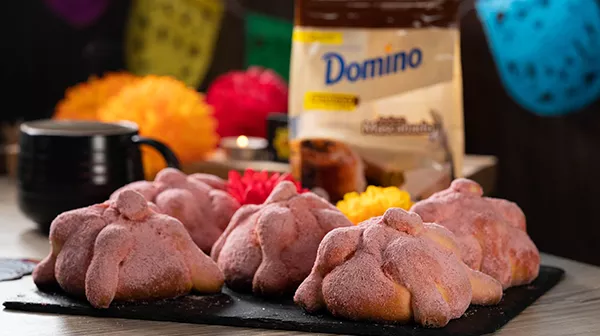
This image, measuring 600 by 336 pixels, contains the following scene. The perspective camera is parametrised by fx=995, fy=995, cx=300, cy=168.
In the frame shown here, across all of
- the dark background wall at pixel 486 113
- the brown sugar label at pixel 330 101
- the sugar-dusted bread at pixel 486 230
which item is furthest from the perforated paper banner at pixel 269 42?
the sugar-dusted bread at pixel 486 230

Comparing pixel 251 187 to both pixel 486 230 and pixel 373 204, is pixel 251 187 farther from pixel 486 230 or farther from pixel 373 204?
pixel 486 230

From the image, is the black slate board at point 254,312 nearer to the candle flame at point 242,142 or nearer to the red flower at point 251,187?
the red flower at point 251,187

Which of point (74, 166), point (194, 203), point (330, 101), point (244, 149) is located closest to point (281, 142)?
point (244, 149)

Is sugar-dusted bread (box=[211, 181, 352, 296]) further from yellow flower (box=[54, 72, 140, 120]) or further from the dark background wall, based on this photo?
the dark background wall

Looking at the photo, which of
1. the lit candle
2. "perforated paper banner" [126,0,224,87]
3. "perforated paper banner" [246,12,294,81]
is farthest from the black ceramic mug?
"perforated paper banner" [126,0,224,87]

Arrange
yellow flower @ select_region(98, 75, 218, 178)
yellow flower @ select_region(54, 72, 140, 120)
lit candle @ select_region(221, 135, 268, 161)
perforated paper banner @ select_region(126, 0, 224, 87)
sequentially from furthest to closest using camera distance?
perforated paper banner @ select_region(126, 0, 224, 87) → yellow flower @ select_region(54, 72, 140, 120) → lit candle @ select_region(221, 135, 268, 161) → yellow flower @ select_region(98, 75, 218, 178)

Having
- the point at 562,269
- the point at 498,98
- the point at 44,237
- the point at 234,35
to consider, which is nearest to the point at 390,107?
the point at 562,269
